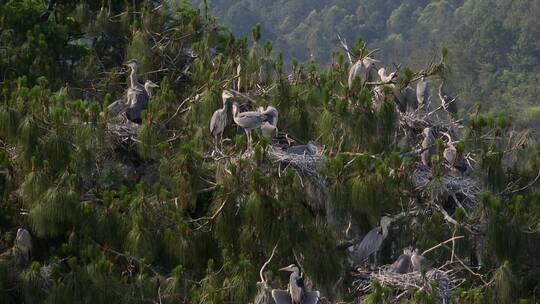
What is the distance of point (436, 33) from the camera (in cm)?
5453

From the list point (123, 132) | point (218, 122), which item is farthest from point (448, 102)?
point (123, 132)

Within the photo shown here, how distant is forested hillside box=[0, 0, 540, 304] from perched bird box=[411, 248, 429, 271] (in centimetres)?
2

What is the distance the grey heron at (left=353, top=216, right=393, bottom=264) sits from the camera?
22.2ft

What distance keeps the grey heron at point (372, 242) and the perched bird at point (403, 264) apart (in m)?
0.17

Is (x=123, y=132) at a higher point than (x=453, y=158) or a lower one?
higher

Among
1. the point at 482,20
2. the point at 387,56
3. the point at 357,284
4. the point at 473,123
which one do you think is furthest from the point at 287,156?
the point at 387,56

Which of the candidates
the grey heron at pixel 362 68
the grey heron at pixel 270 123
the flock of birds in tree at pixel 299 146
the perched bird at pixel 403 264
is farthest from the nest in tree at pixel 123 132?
the perched bird at pixel 403 264

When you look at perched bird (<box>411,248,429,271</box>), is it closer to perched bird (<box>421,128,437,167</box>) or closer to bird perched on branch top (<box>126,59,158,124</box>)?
perched bird (<box>421,128,437,167</box>)

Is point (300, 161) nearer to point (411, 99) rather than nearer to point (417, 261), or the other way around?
point (417, 261)

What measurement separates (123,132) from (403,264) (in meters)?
2.01

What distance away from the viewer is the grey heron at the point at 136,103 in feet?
25.6

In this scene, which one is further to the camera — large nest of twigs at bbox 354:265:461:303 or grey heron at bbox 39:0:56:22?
grey heron at bbox 39:0:56:22

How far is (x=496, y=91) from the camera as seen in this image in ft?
133

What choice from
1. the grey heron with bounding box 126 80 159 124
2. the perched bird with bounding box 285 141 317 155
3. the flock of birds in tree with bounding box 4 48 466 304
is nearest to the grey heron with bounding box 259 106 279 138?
the flock of birds in tree with bounding box 4 48 466 304
